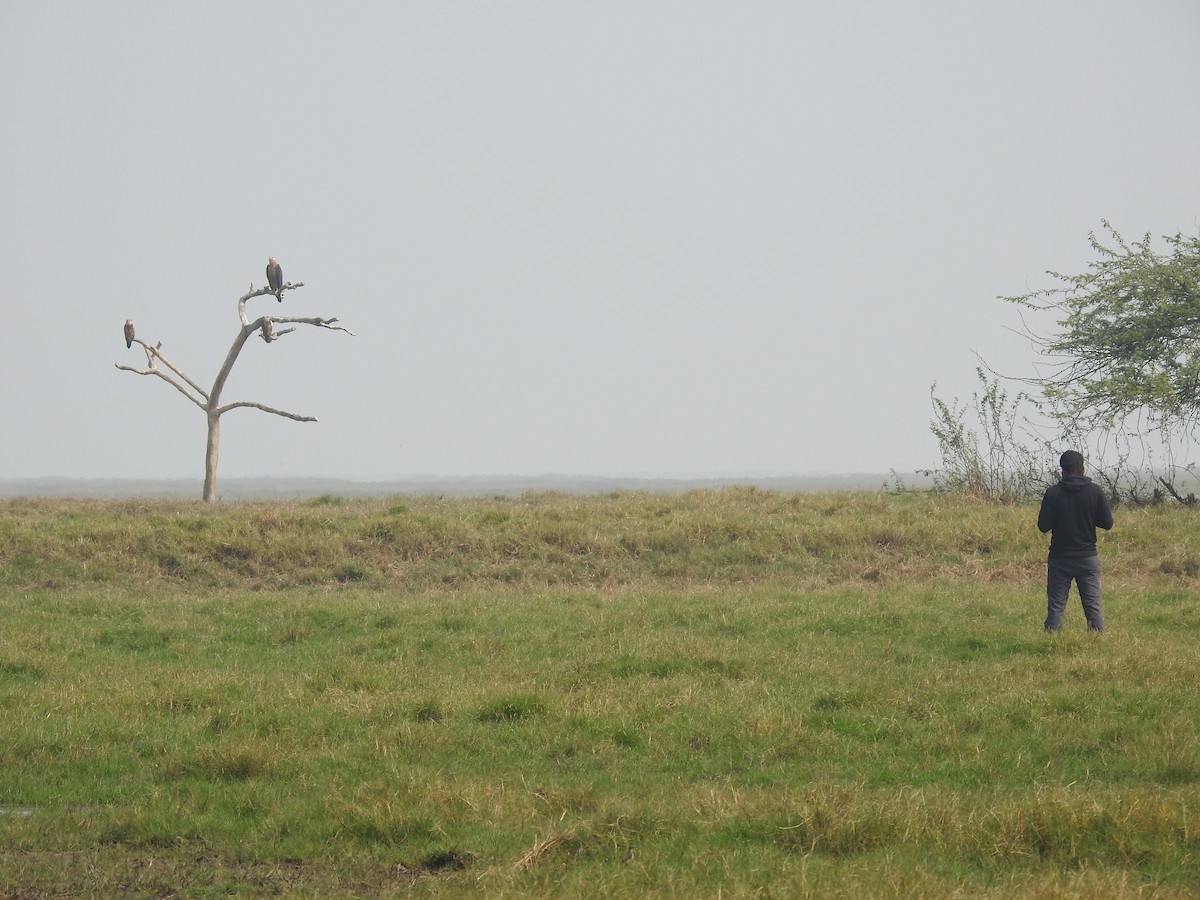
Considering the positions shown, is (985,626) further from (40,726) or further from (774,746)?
(40,726)

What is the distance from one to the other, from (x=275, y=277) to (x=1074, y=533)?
28.4 metres

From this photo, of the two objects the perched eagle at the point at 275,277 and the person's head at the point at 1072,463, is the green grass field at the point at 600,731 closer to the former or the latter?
the person's head at the point at 1072,463

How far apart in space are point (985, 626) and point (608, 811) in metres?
9.35

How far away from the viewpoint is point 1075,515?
14.8 m

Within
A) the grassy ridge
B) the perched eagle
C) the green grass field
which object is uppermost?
the perched eagle

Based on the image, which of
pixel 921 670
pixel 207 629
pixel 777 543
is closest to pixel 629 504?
pixel 777 543

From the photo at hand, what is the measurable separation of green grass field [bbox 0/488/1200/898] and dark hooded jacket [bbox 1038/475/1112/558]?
1.20 meters

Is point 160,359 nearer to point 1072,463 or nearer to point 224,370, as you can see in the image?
point 224,370

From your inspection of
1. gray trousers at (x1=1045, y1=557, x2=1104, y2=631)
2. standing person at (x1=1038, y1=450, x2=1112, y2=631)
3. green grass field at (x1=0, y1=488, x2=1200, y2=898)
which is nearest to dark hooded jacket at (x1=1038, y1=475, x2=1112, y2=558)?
standing person at (x1=1038, y1=450, x2=1112, y2=631)

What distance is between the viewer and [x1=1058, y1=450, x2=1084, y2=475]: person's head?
583 inches

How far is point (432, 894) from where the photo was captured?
6805 mm

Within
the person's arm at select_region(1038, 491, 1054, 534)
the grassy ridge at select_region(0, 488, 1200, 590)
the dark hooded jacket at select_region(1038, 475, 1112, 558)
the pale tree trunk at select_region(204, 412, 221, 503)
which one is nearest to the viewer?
the dark hooded jacket at select_region(1038, 475, 1112, 558)

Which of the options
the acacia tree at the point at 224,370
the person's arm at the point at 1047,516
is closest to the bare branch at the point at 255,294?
the acacia tree at the point at 224,370

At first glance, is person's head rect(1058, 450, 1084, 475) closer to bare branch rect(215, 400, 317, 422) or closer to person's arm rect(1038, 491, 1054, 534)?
person's arm rect(1038, 491, 1054, 534)
